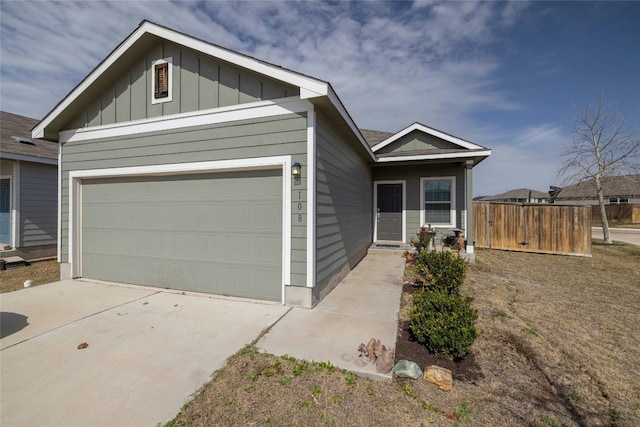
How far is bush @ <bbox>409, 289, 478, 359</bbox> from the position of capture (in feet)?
9.04

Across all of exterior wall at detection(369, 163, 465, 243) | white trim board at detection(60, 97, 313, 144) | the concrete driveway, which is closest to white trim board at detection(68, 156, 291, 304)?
white trim board at detection(60, 97, 313, 144)

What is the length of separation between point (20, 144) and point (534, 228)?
17.4m

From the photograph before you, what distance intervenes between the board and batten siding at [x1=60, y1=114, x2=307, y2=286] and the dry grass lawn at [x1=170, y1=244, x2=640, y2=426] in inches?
73.8

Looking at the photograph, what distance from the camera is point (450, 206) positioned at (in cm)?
890

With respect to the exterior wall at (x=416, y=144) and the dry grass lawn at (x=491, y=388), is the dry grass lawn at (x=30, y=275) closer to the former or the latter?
the dry grass lawn at (x=491, y=388)

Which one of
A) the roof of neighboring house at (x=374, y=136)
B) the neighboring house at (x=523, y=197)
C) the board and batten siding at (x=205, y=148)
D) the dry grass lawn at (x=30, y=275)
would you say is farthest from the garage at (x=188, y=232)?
the neighboring house at (x=523, y=197)

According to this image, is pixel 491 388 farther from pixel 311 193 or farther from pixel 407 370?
pixel 311 193

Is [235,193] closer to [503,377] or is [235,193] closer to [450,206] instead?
[503,377]

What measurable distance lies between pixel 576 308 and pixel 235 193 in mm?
6016

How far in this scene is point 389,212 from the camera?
9.56 m

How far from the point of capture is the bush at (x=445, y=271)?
442cm

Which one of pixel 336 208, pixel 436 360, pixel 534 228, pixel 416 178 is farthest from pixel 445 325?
pixel 534 228

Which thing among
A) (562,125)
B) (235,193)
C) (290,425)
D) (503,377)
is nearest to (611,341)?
(503,377)

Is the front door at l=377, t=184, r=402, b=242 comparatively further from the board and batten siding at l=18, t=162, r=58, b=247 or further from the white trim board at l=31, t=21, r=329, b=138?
the board and batten siding at l=18, t=162, r=58, b=247
